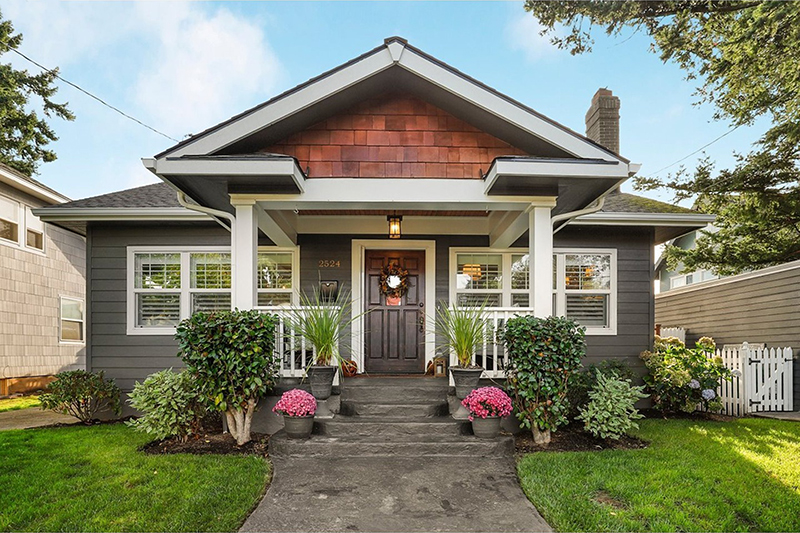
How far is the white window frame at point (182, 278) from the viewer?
7.49 metres

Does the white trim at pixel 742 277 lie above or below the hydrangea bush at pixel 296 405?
above

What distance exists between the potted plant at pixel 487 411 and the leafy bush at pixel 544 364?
9.8 inches

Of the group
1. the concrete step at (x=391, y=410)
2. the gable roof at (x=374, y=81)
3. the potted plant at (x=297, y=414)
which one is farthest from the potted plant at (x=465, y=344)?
the gable roof at (x=374, y=81)

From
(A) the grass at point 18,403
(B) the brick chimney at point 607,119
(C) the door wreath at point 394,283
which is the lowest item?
(A) the grass at point 18,403

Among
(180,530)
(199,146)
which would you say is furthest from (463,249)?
(180,530)

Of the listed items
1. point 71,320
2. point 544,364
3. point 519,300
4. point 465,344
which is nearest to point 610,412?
point 544,364

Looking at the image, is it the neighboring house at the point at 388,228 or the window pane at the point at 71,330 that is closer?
the neighboring house at the point at 388,228

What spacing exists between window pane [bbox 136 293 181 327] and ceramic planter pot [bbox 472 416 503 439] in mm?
5030

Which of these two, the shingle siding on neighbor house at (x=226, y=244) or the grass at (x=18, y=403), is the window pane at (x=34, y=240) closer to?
the grass at (x=18, y=403)

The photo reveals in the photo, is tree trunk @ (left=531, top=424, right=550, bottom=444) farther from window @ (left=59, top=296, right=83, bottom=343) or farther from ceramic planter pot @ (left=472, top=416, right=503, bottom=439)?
window @ (left=59, top=296, right=83, bottom=343)

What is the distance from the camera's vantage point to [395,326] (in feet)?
24.7

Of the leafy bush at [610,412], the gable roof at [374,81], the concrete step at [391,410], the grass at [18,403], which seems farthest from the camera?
the grass at [18,403]

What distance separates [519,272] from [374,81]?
13.1 ft

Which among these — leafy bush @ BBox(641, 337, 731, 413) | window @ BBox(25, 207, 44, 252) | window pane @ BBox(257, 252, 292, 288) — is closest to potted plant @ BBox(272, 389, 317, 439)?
window pane @ BBox(257, 252, 292, 288)
